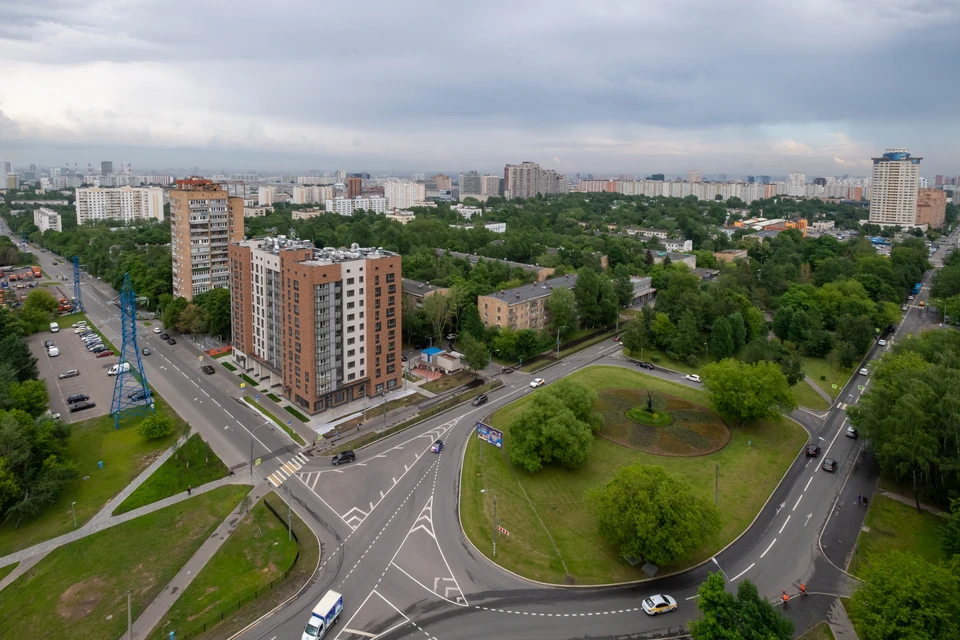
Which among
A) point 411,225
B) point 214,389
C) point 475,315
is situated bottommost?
point 214,389

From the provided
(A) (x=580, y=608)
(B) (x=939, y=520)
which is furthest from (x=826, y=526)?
(A) (x=580, y=608)

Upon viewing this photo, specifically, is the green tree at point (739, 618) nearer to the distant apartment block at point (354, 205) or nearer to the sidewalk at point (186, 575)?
the sidewalk at point (186, 575)

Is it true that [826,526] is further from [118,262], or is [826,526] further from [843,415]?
[118,262]

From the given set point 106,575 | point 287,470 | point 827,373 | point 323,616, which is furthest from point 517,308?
point 106,575

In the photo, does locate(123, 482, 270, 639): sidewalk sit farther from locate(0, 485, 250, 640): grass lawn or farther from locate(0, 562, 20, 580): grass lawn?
locate(0, 562, 20, 580): grass lawn

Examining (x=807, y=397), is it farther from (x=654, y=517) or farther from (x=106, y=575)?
(x=106, y=575)

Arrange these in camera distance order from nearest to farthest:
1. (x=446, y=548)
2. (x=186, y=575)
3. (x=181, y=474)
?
(x=186, y=575)
(x=446, y=548)
(x=181, y=474)
